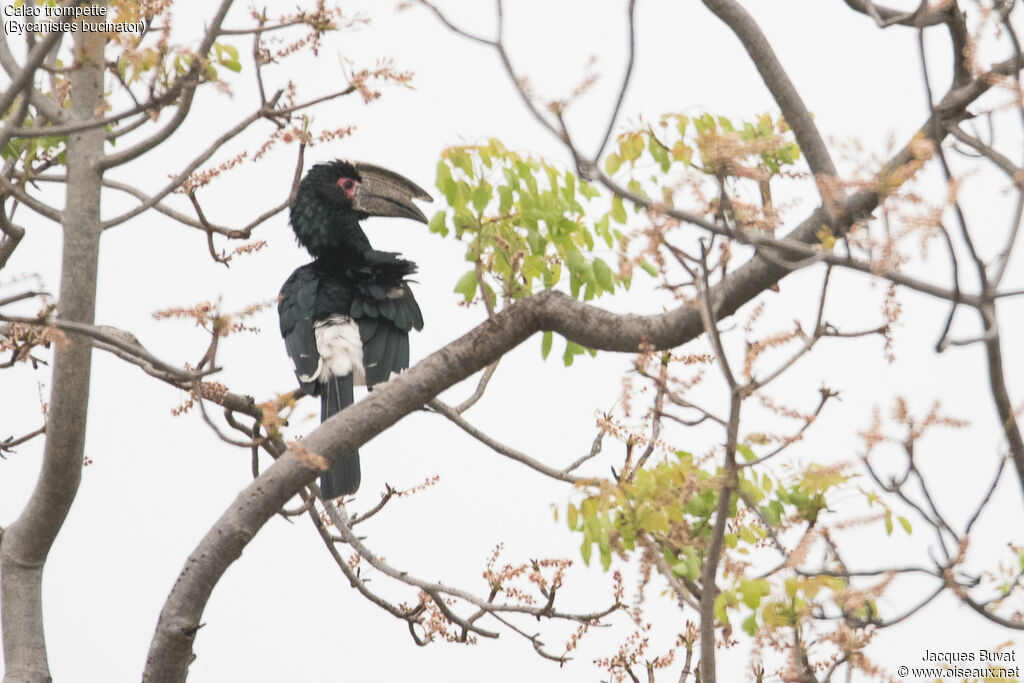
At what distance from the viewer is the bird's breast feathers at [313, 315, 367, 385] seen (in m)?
3.01

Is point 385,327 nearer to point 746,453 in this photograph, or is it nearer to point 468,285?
point 468,285

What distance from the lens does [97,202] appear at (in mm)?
2184

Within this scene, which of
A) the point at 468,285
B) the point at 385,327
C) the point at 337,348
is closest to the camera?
the point at 468,285

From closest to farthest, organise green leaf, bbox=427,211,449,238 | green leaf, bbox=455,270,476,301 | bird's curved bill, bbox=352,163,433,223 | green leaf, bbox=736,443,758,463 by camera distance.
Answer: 1. green leaf, bbox=736,443,758,463
2. green leaf, bbox=427,211,449,238
3. green leaf, bbox=455,270,476,301
4. bird's curved bill, bbox=352,163,433,223

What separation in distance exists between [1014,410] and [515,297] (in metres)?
1.04

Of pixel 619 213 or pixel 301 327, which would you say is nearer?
pixel 619 213

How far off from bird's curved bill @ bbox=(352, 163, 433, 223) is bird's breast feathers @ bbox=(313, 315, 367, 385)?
0.67 meters

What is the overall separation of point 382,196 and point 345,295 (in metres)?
0.57

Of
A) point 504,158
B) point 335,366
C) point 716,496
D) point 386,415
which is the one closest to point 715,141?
point 716,496

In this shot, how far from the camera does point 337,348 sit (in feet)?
9.91

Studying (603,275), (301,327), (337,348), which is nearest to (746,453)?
(603,275)

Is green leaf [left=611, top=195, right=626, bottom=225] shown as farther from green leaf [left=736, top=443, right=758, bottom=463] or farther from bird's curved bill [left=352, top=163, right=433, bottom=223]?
bird's curved bill [left=352, top=163, right=433, bottom=223]

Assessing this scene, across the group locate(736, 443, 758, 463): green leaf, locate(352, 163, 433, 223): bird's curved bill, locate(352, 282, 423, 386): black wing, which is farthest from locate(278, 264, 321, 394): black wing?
locate(736, 443, 758, 463): green leaf

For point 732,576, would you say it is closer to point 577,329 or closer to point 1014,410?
point 1014,410
